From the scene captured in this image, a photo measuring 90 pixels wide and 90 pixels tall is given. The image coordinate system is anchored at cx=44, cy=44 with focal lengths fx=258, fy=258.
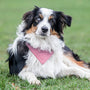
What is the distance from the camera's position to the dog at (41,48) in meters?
6.06

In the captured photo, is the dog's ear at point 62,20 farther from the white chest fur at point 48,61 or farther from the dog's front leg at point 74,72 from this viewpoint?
the dog's front leg at point 74,72

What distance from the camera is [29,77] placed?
572 cm

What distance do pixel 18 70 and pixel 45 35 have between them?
3.52 feet

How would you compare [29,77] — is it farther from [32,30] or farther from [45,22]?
[45,22]

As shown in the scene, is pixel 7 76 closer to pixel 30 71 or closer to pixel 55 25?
pixel 30 71

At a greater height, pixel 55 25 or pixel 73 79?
pixel 55 25

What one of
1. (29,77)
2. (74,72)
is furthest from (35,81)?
(74,72)

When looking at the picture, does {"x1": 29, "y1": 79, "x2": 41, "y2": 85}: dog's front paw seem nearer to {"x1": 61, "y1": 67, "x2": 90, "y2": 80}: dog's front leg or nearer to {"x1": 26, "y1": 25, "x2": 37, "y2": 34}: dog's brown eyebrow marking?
{"x1": 61, "y1": 67, "x2": 90, "y2": 80}: dog's front leg

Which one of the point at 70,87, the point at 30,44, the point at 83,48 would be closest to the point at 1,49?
the point at 83,48

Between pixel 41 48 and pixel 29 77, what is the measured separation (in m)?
0.86

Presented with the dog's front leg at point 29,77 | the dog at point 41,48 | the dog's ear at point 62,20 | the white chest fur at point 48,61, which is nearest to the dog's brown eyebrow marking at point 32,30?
the dog at point 41,48

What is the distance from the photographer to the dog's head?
234 inches

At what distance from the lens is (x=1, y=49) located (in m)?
9.77

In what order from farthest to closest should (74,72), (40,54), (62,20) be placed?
(62,20) < (74,72) < (40,54)
